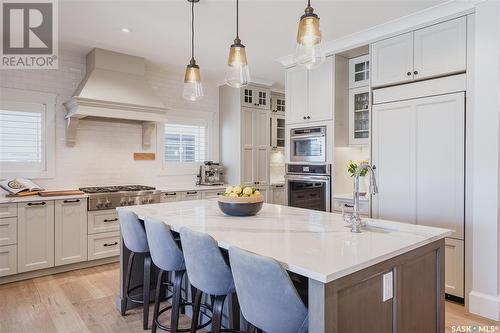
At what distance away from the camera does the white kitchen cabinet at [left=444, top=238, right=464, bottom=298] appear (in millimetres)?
2959

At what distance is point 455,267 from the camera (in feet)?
9.86

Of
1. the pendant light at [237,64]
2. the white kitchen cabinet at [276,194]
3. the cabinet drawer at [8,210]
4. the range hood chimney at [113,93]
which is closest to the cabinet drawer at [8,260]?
the cabinet drawer at [8,210]

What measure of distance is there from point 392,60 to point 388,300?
2.64 m

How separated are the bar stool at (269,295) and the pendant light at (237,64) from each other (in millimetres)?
1276

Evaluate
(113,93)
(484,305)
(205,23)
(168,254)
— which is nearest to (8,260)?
(113,93)

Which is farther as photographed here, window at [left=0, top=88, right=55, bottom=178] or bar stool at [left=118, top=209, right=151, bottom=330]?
window at [left=0, top=88, right=55, bottom=178]

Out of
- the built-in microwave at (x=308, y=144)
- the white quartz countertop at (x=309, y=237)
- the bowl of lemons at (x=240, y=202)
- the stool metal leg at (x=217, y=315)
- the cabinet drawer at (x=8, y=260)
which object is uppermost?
the built-in microwave at (x=308, y=144)

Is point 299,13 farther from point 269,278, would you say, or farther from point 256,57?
point 269,278

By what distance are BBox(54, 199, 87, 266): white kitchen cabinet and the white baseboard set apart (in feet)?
13.3

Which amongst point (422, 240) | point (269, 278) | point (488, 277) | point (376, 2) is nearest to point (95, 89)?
point (376, 2)

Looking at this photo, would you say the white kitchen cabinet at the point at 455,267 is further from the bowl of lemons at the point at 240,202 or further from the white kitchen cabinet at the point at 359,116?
the bowl of lemons at the point at 240,202

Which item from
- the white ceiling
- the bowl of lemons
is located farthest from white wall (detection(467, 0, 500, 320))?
the bowl of lemons

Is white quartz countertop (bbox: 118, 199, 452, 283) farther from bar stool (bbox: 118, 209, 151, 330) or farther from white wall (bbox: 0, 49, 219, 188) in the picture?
white wall (bbox: 0, 49, 219, 188)

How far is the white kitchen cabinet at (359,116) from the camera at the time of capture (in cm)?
394
